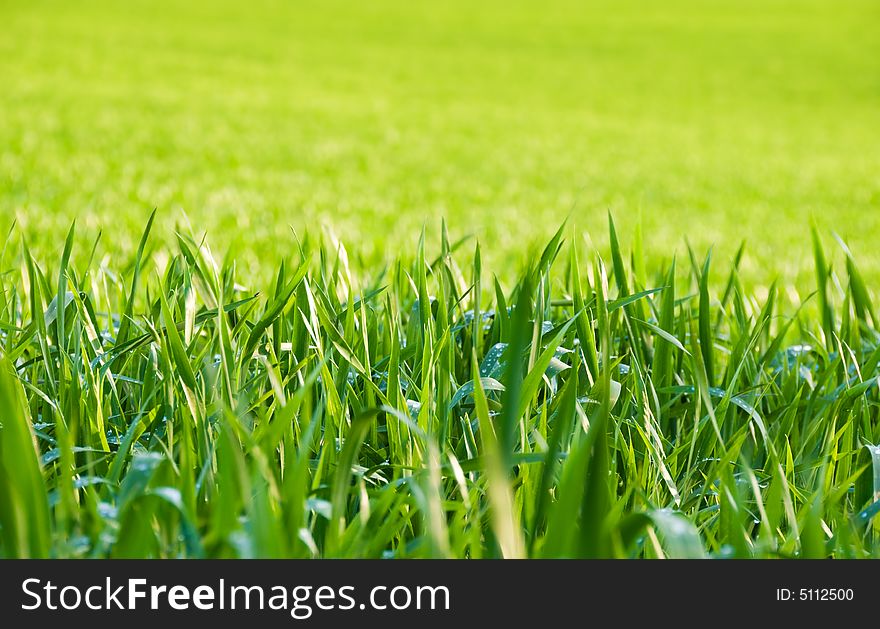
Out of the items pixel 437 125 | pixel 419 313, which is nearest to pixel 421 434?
pixel 419 313

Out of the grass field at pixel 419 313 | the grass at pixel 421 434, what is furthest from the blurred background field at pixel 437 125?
the grass at pixel 421 434

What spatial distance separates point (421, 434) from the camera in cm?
97

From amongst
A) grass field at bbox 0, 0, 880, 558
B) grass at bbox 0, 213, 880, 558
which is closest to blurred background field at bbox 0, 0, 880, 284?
grass field at bbox 0, 0, 880, 558

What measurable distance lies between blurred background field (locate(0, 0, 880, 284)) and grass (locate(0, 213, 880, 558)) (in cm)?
39

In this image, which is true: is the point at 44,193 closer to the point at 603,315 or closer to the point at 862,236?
the point at 603,315

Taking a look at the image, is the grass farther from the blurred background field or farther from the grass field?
the blurred background field

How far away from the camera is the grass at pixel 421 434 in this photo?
890 millimetres

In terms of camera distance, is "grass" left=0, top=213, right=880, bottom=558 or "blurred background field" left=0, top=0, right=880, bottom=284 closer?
"grass" left=0, top=213, right=880, bottom=558

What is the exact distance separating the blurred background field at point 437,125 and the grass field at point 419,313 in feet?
0.30

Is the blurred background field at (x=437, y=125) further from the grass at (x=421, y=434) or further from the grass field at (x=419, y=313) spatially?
the grass at (x=421, y=434)

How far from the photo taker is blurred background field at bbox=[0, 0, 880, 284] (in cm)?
654
